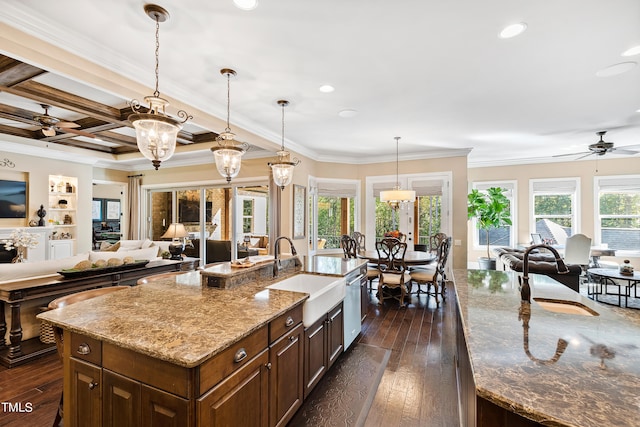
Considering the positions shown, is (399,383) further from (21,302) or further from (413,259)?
(21,302)

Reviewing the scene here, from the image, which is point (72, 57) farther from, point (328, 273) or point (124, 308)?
point (328, 273)

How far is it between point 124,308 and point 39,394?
1.46m

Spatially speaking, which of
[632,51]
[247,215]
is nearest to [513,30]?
[632,51]

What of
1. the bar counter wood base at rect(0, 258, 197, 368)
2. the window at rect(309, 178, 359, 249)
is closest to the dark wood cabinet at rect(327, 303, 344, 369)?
the bar counter wood base at rect(0, 258, 197, 368)

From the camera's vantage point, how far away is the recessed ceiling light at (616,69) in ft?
9.11

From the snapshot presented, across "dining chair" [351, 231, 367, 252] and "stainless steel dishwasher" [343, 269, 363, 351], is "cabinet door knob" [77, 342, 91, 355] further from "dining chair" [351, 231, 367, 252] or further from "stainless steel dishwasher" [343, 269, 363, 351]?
"dining chair" [351, 231, 367, 252]

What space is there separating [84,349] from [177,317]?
0.44m

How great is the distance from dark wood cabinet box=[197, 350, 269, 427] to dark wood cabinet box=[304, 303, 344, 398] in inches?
21.2

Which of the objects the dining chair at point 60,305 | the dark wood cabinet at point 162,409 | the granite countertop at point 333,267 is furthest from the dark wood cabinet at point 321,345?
the dining chair at point 60,305

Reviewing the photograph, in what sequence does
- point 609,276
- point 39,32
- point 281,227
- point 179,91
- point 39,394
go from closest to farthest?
point 39,32
point 39,394
point 179,91
point 609,276
point 281,227

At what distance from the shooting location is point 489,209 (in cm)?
720

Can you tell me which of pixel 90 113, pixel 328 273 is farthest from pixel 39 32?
pixel 328 273

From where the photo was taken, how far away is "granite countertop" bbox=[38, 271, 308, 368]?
1.27 metres

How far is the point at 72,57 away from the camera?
2.39m
